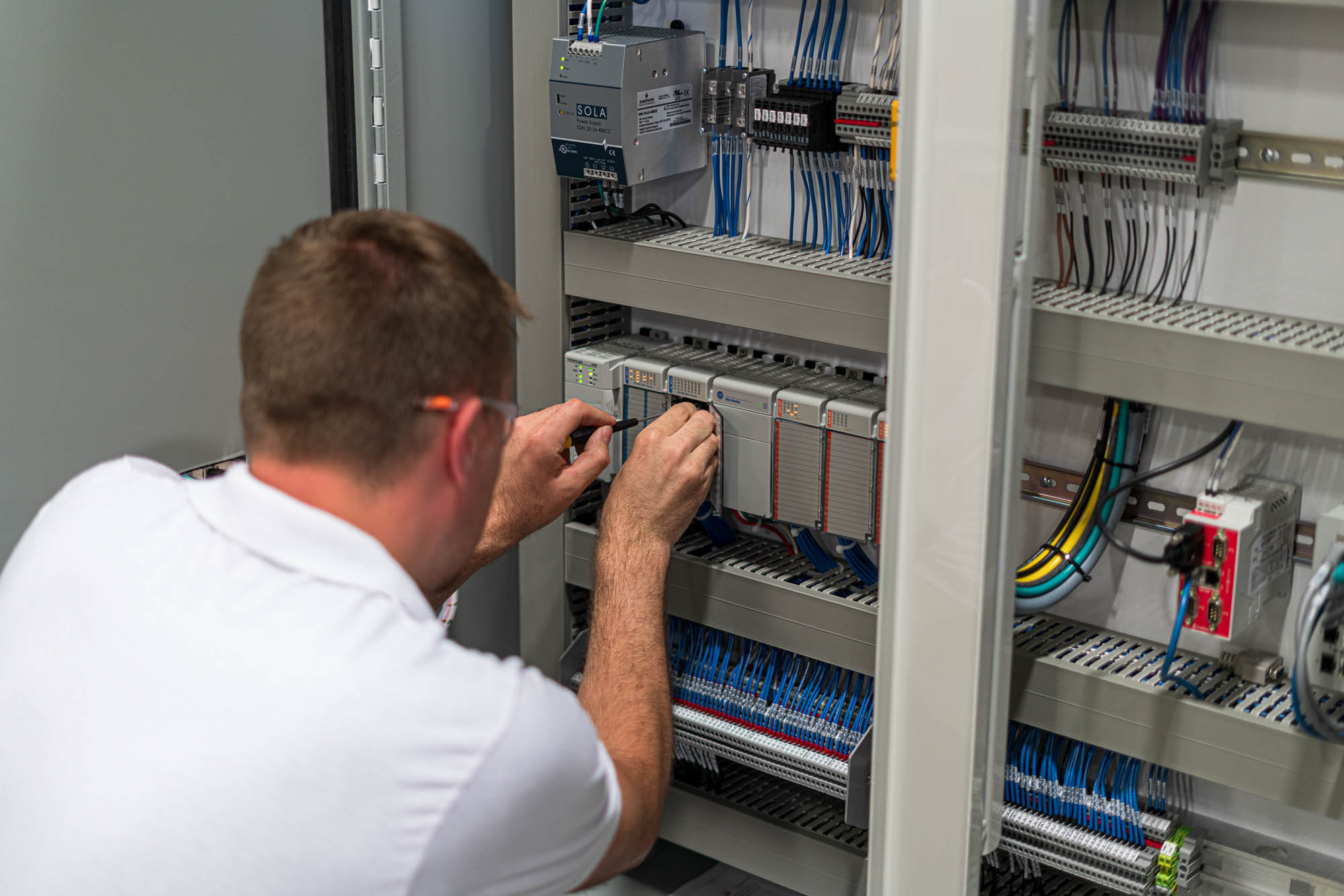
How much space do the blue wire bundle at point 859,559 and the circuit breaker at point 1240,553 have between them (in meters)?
0.46

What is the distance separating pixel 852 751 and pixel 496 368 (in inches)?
33.3

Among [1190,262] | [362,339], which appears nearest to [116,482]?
[362,339]

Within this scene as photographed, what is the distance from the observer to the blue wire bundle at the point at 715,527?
1.92 metres

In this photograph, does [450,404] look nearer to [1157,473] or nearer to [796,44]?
[1157,473]

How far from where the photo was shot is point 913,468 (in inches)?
54.7

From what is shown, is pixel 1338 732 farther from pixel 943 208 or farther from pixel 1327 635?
pixel 943 208

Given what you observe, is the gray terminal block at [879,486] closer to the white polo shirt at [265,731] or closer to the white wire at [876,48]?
the white wire at [876,48]

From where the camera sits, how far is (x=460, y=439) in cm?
105

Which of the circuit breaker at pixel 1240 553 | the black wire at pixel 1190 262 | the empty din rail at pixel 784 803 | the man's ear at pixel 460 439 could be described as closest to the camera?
the man's ear at pixel 460 439

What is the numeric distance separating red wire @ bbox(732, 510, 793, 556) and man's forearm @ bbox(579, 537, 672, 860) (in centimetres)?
30

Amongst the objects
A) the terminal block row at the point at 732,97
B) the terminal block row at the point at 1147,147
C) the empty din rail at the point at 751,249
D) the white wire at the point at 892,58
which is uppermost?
the white wire at the point at 892,58

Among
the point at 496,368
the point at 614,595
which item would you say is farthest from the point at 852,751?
the point at 496,368

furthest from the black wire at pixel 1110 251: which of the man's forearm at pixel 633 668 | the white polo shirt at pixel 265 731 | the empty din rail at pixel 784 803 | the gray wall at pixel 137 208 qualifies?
the gray wall at pixel 137 208

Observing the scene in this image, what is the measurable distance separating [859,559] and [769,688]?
0.72ft
